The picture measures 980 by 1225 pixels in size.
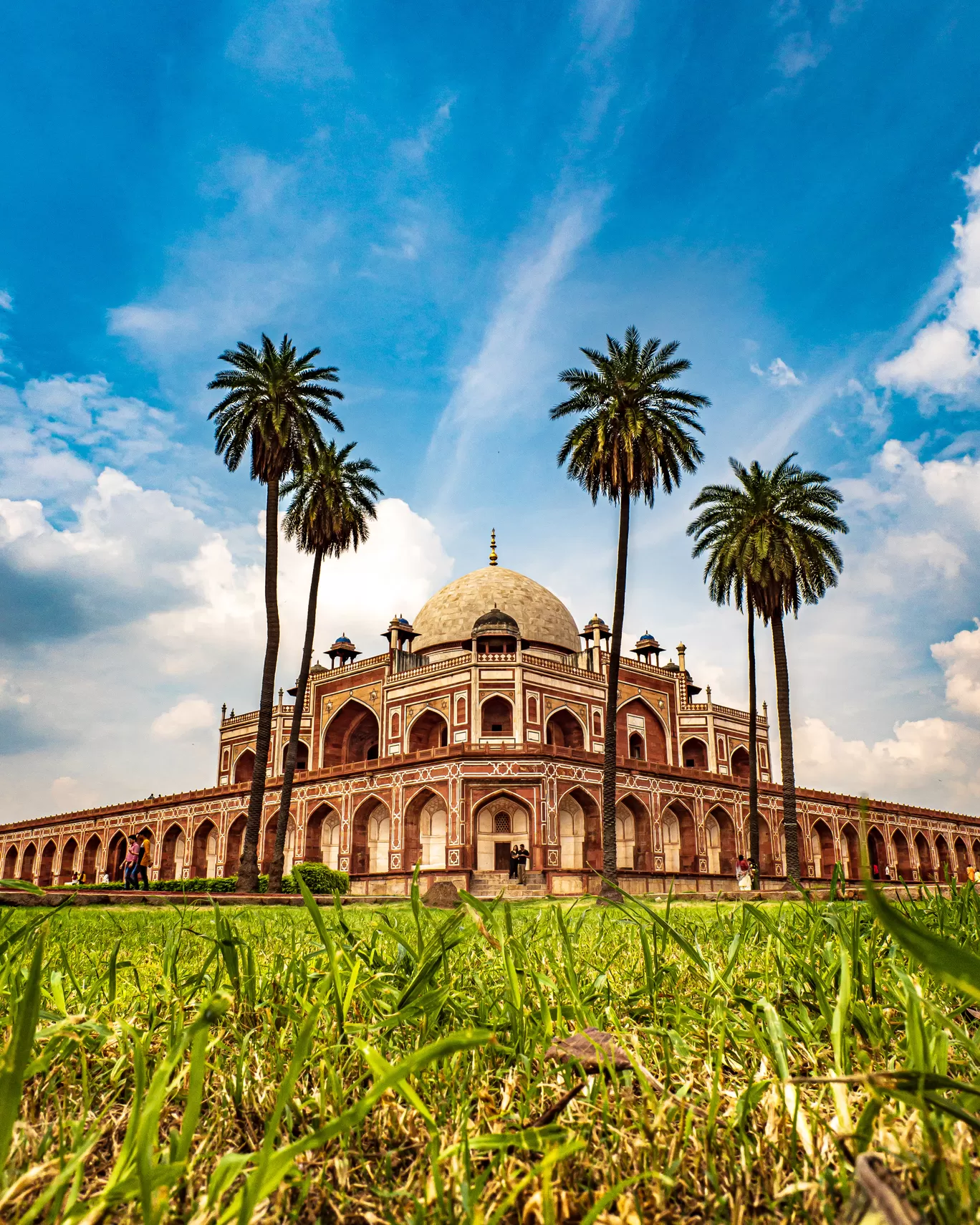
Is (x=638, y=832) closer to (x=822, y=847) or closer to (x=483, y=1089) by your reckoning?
(x=822, y=847)

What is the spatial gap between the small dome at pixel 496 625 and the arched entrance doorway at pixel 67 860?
89.0ft

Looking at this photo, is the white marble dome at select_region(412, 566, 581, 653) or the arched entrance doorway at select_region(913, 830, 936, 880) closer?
the white marble dome at select_region(412, 566, 581, 653)

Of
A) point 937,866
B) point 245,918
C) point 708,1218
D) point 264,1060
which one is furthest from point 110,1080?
point 937,866

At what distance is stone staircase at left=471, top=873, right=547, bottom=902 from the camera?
2808 cm

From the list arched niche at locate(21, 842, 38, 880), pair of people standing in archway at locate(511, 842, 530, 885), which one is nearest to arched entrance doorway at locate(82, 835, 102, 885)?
arched niche at locate(21, 842, 38, 880)

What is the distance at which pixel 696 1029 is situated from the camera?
180 cm

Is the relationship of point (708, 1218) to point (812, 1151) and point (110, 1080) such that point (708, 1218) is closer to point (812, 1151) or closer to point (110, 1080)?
point (812, 1151)

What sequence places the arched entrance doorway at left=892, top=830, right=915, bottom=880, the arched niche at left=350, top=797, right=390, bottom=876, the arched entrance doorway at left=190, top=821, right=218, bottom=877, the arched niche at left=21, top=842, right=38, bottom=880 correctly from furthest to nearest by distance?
1. the arched niche at left=21, top=842, right=38, bottom=880
2. the arched entrance doorway at left=892, top=830, right=915, bottom=880
3. the arched entrance doorway at left=190, top=821, right=218, bottom=877
4. the arched niche at left=350, top=797, right=390, bottom=876

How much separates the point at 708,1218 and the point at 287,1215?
1.73 ft

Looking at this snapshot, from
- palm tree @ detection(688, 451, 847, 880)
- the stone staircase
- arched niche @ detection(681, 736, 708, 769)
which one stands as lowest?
the stone staircase

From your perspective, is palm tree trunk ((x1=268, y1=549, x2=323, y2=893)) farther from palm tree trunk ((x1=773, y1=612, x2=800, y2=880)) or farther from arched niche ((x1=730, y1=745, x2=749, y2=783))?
arched niche ((x1=730, y1=745, x2=749, y2=783))

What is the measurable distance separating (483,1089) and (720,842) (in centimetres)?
3851

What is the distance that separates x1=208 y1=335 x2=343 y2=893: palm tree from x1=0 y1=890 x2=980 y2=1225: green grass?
75.5 feet

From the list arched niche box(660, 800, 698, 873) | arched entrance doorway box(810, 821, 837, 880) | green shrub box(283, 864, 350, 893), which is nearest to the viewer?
green shrub box(283, 864, 350, 893)
